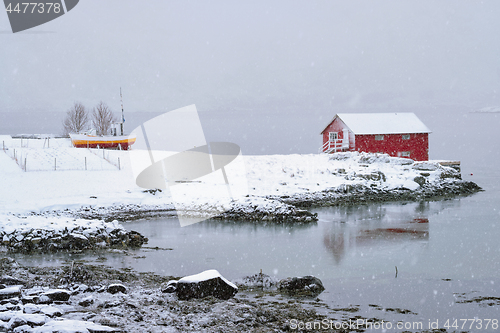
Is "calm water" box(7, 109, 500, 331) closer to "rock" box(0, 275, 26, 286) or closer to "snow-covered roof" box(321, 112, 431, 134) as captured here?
"rock" box(0, 275, 26, 286)

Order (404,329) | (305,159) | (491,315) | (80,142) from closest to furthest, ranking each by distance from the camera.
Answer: (404,329) < (491,315) < (305,159) < (80,142)

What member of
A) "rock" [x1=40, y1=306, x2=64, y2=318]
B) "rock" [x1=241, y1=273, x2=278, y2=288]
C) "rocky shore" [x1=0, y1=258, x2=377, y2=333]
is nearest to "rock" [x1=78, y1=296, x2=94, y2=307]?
"rocky shore" [x1=0, y1=258, x2=377, y2=333]

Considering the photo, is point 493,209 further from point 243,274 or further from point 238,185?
point 243,274

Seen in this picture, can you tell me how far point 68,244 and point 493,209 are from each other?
2116 cm

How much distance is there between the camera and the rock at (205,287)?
8.98 m

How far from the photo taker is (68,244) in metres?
14.5

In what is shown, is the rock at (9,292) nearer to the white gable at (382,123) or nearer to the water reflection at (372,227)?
the water reflection at (372,227)

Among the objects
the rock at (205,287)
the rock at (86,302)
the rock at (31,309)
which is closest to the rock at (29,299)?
the rock at (31,309)

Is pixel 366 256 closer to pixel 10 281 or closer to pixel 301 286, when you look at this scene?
pixel 301 286

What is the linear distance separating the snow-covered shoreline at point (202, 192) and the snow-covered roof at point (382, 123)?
4.70m

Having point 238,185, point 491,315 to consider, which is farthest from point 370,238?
point 238,185

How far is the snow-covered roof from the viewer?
40.4m

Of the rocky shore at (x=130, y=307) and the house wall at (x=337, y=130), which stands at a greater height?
the house wall at (x=337, y=130)

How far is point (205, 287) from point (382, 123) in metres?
35.9
